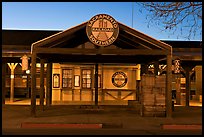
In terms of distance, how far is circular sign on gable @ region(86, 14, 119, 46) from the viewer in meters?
15.3

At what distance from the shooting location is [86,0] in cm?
885

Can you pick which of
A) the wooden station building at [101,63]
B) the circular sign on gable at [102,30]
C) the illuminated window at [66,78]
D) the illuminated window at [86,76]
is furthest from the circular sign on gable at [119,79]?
the circular sign on gable at [102,30]

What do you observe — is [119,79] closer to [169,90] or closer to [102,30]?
[169,90]

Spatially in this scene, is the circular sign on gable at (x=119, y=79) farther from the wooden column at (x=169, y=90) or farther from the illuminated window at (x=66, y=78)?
the wooden column at (x=169, y=90)

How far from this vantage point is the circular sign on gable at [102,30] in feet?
50.2

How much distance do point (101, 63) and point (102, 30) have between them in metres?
9.87

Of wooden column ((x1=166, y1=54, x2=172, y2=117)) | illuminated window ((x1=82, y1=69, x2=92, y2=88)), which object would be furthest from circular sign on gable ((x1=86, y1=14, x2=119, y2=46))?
illuminated window ((x1=82, y1=69, x2=92, y2=88))

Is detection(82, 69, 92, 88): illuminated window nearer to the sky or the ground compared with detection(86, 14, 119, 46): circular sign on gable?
nearer to the ground

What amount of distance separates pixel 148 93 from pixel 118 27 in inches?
126

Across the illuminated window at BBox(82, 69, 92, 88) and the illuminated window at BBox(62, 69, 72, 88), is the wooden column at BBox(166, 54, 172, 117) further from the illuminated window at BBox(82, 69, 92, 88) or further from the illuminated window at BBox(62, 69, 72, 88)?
the illuminated window at BBox(62, 69, 72, 88)

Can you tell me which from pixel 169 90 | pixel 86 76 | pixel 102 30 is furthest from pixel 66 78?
pixel 169 90

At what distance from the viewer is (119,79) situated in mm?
26750

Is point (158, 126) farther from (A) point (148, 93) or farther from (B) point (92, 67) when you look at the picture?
(B) point (92, 67)

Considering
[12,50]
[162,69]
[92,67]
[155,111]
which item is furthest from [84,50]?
[162,69]
